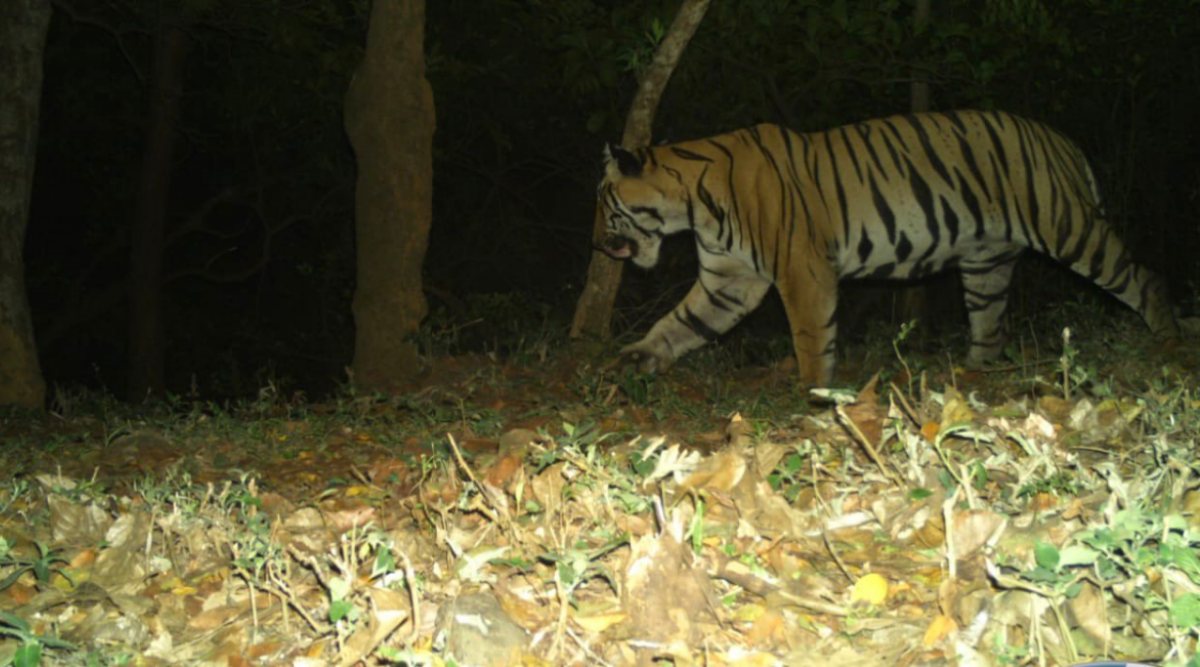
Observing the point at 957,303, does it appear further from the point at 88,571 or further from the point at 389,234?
the point at 88,571

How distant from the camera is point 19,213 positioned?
8.91m

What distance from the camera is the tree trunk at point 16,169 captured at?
8.76 m

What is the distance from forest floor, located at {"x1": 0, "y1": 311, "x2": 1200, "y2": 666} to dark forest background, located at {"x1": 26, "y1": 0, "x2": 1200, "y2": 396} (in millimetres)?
4527

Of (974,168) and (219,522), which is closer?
(219,522)

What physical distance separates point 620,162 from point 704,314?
3.76ft

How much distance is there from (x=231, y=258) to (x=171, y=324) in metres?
1.11

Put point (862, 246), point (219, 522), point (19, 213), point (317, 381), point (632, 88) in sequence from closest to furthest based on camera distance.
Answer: point (219, 522)
point (862, 246)
point (19, 213)
point (632, 88)
point (317, 381)

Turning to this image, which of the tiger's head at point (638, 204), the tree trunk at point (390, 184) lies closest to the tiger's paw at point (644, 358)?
the tiger's head at point (638, 204)

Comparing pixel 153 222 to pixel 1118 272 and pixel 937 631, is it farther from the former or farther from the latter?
pixel 937 631

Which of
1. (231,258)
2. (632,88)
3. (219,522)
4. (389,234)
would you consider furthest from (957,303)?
(219,522)

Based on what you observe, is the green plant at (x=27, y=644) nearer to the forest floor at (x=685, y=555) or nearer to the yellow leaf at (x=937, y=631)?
the forest floor at (x=685, y=555)

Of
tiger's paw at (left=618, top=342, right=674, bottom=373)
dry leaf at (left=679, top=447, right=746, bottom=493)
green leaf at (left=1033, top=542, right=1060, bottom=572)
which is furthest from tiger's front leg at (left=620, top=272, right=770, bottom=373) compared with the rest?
green leaf at (left=1033, top=542, right=1060, bottom=572)

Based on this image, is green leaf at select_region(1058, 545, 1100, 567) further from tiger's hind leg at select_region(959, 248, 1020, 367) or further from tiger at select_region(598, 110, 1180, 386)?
tiger's hind leg at select_region(959, 248, 1020, 367)

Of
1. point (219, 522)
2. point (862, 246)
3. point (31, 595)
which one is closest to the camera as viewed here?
point (31, 595)
